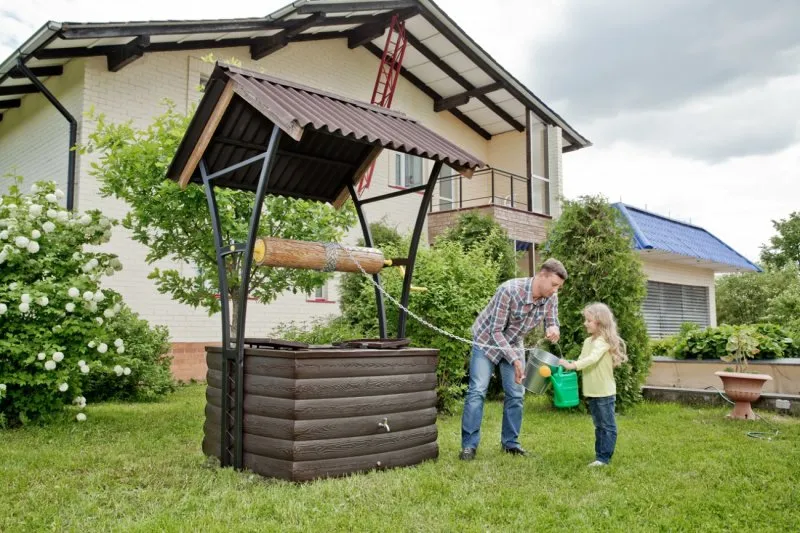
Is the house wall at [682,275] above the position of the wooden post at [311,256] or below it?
above

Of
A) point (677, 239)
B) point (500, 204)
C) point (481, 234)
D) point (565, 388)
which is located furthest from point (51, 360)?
point (677, 239)

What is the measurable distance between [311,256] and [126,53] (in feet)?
23.5

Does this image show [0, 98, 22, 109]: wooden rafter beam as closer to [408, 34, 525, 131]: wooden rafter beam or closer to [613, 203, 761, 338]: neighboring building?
[408, 34, 525, 131]: wooden rafter beam

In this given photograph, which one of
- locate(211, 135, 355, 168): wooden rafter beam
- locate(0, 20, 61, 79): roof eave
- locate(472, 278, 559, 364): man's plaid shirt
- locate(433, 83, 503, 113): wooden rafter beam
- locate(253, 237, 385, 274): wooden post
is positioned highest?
locate(433, 83, 503, 113): wooden rafter beam

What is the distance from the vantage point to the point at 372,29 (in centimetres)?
1477

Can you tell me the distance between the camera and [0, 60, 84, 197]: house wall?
437 inches

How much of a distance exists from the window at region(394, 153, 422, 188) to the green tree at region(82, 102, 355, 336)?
8.03m

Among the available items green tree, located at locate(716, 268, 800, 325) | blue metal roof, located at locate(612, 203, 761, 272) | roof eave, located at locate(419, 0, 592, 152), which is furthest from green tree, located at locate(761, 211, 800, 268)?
roof eave, located at locate(419, 0, 592, 152)

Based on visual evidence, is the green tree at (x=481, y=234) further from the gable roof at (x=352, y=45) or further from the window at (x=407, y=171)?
the gable roof at (x=352, y=45)

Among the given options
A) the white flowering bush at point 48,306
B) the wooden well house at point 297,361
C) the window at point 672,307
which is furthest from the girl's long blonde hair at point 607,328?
the window at point 672,307

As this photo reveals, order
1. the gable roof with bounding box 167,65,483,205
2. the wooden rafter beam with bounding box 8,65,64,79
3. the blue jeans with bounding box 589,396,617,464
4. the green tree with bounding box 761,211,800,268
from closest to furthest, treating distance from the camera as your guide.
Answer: the gable roof with bounding box 167,65,483,205 → the blue jeans with bounding box 589,396,617,464 → the wooden rafter beam with bounding box 8,65,64,79 → the green tree with bounding box 761,211,800,268

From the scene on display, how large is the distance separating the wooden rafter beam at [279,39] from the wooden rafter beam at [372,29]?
2183 millimetres

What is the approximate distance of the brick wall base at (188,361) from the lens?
11.7 m

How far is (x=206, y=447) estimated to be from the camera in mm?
5523
